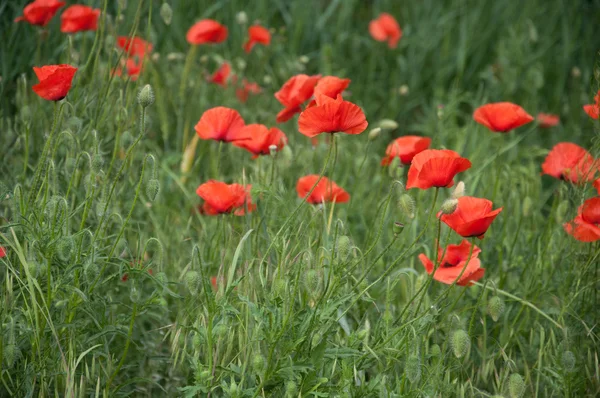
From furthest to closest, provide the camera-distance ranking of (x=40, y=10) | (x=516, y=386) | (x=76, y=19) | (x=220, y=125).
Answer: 1. (x=76, y=19)
2. (x=40, y=10)
3. (x=220, y=125)
4. (x=516, y=386)

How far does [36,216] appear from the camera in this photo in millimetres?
1712

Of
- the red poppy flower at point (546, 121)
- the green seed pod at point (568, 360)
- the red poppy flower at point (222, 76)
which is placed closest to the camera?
the green seed pod at point (568, 360)

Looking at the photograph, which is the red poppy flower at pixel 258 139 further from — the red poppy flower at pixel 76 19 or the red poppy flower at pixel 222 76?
the red poppy flower at pixel 222 76

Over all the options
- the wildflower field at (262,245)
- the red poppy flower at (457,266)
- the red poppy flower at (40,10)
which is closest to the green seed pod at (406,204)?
the wildflower field at (262,245)

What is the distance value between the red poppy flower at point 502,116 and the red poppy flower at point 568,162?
0.14m

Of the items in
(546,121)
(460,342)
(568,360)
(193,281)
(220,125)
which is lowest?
(546,121)

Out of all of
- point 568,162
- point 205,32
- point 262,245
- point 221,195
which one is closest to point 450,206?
point 221,195

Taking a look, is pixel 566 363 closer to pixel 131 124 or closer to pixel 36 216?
pixel 36 216

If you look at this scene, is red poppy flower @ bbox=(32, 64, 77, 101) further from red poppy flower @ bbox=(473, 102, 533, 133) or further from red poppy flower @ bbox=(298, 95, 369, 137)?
red poppy flower @ bbox=(473, 102, 533, 133)

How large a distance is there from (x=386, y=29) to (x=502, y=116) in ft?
6.20

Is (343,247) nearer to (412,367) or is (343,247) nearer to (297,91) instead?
(412,367)

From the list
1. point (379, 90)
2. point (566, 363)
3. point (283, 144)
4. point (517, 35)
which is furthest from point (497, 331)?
point (517, 35)

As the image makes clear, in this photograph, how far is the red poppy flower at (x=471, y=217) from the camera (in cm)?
165

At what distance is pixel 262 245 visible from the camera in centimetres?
211
